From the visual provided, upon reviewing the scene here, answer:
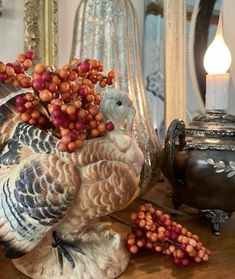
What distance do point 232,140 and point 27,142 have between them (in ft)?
0.93

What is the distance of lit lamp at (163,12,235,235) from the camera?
0.45 metres

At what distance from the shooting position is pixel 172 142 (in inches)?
19.2

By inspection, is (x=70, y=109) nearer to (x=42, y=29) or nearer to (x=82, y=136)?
(x=82, y=136)

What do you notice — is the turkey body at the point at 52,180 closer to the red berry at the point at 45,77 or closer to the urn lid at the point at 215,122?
the red berry at the point at 45,77

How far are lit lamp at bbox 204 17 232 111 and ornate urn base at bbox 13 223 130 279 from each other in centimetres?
26

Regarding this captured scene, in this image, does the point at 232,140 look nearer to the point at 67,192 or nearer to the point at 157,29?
the point at 67,192

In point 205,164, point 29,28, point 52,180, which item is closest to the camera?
point 52,180

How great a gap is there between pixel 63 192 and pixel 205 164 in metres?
0.22

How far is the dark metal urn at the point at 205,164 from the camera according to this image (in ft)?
1.49

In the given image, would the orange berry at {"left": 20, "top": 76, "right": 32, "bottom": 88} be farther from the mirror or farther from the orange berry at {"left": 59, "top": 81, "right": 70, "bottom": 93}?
the mirror

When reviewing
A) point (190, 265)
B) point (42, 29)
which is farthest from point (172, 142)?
point (42, 29)

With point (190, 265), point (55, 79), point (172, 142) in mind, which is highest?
point (55, 79)

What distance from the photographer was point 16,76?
1.08ft

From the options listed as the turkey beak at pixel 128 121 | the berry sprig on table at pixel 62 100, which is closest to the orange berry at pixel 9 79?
the berry sprig on table at pixel 62 100
